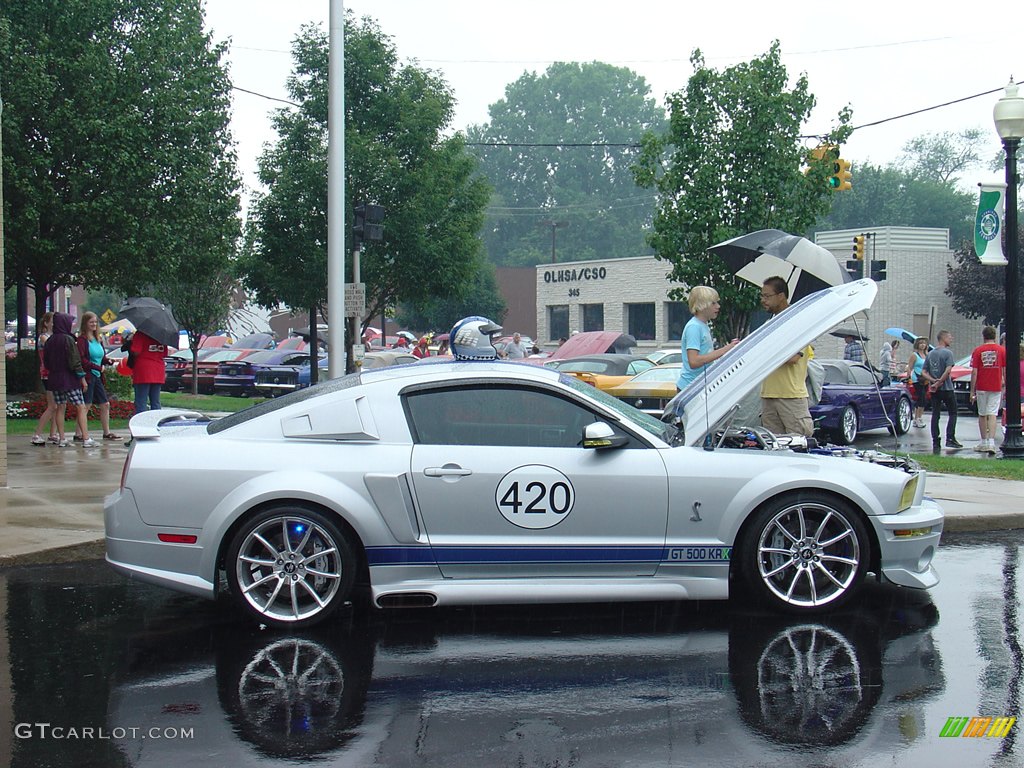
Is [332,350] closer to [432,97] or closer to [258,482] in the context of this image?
[258,482]

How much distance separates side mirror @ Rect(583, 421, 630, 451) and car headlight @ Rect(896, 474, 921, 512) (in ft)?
5.45

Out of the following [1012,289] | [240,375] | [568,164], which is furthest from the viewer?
[568,164]

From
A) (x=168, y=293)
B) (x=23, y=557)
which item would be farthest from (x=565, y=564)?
(x=168, y=293)

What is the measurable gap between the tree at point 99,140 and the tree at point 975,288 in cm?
2819

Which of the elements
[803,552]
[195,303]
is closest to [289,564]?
[803,552]

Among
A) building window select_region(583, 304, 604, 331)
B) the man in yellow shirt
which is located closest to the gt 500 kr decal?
the man in yellow shirt

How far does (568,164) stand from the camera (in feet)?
369

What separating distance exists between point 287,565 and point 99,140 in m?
16.5

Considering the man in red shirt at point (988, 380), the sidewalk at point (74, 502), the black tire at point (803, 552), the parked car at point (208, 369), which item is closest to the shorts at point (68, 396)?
the sidewalk at point (74, 502)

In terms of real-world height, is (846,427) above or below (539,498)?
below

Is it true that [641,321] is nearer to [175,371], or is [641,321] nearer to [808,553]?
[175,371]

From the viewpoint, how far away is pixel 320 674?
5.32m

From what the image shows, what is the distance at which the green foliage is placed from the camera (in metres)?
22.6

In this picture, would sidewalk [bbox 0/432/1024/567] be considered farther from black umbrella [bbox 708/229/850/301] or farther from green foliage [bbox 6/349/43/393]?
green foliage [bbox 6/349/43/393]
